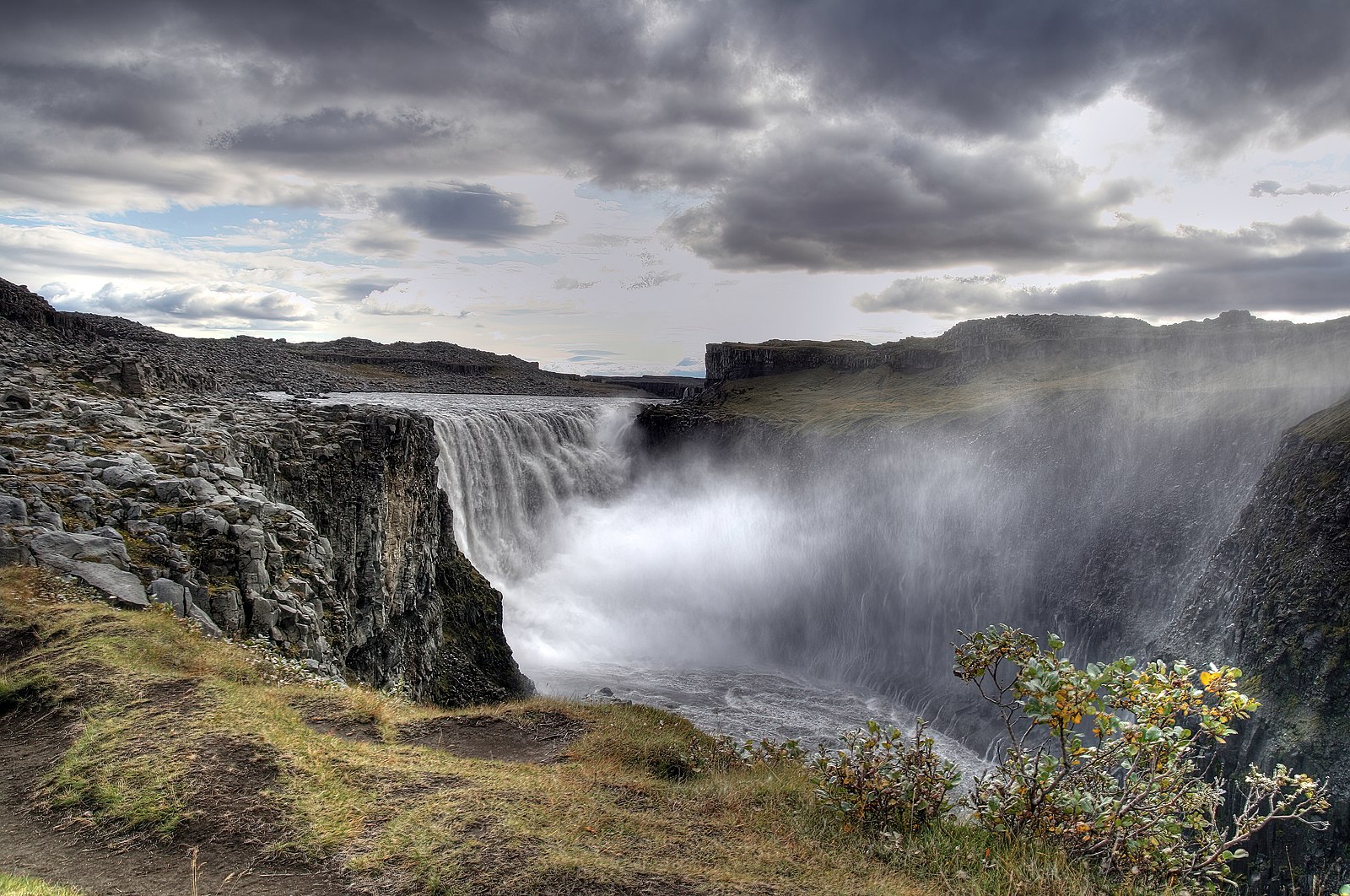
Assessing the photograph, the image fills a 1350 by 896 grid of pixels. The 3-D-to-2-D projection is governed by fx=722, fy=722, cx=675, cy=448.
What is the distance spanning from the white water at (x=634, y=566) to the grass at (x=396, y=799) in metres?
23.5

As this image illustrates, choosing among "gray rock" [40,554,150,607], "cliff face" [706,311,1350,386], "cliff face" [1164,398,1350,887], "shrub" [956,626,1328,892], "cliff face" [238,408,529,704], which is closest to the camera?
"shrub" [956,626,1328,892]

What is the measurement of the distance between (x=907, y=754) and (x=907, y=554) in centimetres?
4306

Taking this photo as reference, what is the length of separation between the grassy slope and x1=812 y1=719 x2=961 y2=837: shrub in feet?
143

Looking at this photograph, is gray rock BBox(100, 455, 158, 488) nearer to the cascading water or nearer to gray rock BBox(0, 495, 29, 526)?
gray rock BBox(0, 495, 29, 526)

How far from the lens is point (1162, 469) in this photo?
40.2 metres

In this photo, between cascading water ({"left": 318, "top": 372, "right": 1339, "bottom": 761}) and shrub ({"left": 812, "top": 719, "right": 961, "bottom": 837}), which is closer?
shrub ({"left": 812, "top": 719, "right": 961, "bottom": 837})

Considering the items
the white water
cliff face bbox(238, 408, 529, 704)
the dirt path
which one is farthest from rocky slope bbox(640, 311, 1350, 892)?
the dirt path

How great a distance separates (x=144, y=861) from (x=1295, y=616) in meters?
30.3

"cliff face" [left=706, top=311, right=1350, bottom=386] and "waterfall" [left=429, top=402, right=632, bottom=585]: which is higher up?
"cliff face" [left=706, top=311, right=1350, bottom=386]

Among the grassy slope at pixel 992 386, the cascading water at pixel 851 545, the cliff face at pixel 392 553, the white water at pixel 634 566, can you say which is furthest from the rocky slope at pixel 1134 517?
the cliff face at pixel 392 553

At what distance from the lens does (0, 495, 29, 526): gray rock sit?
409 inches

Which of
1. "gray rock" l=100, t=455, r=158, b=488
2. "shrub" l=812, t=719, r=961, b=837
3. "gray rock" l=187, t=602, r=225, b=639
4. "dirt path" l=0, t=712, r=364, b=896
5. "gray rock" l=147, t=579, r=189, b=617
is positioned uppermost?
"gray rock" l=100, t=455, r=158, b=488

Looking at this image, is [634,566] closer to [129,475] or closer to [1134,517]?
[1134,517]

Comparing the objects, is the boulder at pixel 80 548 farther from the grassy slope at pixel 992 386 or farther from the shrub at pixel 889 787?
the grassy slope at pixel 992 386
